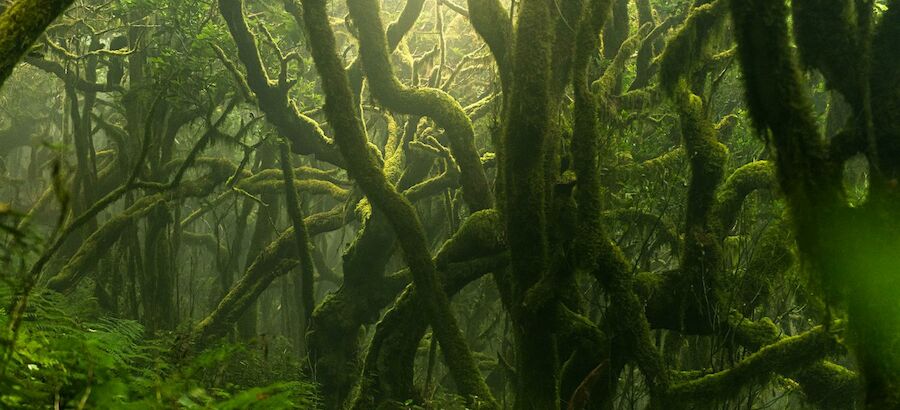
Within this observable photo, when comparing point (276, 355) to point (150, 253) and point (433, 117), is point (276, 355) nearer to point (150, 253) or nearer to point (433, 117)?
point (150, 253)

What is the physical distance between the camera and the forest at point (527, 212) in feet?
13.0

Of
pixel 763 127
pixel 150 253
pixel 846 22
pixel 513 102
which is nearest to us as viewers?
pixel 763 127

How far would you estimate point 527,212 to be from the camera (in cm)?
608

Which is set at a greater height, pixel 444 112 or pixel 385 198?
pixel 444 112

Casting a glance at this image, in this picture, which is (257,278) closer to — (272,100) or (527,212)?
(272,100)

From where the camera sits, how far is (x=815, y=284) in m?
4.29

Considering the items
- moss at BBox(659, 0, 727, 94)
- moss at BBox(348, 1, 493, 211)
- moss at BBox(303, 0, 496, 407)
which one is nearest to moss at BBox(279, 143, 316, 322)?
moss at BBox(348, 1, 493, 211)

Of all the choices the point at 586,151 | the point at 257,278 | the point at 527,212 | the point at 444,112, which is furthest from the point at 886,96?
the point at 257,278

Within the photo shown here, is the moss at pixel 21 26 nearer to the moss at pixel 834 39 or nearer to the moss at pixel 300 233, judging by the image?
the moss at pixel 834 39

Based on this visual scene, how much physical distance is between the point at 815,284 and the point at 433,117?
5626mm

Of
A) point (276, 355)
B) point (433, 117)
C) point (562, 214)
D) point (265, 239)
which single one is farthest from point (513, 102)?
point (265, 239)

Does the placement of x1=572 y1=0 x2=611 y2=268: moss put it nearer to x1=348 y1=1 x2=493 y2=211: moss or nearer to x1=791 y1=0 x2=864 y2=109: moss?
x1=791 y1=0 x2=864 y2=109: moss

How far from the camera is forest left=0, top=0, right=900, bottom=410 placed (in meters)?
3.96

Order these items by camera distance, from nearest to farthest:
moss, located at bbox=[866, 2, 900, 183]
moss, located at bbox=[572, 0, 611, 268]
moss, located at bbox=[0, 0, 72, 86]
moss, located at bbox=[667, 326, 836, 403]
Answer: moss, located at bbox=[0, 0, 72, 86] < moss, located at bbox=[866, 2, 900, 183] < moss, located at bbox=[572, 0, 611, 268] < moss, located at bbox=[667, 326, 836, 403]
